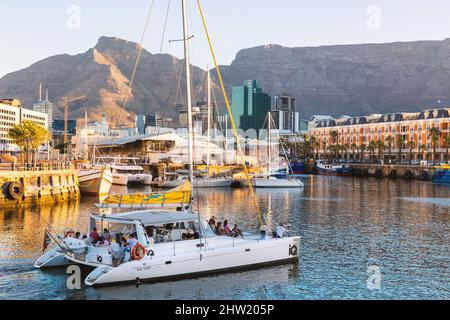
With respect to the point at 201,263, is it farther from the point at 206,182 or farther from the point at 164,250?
the point at 206,182

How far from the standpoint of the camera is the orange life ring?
97.2ft

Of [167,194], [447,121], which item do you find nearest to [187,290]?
[167,194]

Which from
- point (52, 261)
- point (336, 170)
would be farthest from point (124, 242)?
point (336, 170)

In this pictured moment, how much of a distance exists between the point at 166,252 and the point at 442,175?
12217 centimetres

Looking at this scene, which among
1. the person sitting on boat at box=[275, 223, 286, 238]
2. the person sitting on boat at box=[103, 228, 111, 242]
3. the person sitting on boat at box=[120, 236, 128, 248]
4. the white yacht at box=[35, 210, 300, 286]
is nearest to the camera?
the white yacht at box=[35, 210, 300, 286]

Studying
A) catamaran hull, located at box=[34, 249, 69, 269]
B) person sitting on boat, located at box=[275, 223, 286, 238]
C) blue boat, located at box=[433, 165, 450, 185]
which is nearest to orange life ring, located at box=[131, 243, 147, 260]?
catamaran hull, located at box=[34, 249, 69, 269]

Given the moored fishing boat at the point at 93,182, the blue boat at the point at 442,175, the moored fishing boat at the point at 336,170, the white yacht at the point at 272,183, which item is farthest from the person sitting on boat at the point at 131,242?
the moored fishing boat at the point at 336,170

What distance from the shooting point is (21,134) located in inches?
3863

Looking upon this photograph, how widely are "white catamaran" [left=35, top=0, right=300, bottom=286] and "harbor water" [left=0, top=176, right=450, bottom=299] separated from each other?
25.2 inches

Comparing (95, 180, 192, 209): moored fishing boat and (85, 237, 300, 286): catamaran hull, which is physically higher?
(95, 180, 192, 209): moored fishing boat

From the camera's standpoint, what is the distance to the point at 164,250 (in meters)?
30.8

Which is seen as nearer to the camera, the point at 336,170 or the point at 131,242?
the point at 131,242

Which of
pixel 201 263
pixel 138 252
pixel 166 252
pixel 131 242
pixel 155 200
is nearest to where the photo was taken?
pixel 138 252

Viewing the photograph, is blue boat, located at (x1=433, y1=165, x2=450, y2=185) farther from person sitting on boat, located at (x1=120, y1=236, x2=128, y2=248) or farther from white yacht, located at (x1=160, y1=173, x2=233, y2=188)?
person sitting on boat, located at (x1=120, y1=236, x2=128, y2=248)
